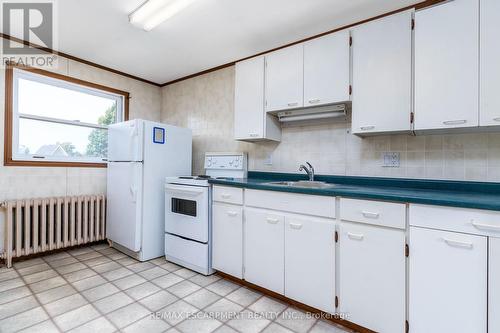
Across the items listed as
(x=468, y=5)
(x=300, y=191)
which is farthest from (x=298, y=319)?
(x=468, y=5)

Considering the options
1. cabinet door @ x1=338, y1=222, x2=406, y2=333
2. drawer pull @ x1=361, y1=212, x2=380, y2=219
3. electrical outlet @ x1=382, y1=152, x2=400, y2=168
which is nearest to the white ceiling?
electrical outlet @ x1=382, y1=152, x2=400, y2=168

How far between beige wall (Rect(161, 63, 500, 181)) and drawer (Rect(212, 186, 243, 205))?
2.30 feet

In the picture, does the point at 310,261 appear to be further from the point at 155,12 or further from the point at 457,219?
the point at 155,12

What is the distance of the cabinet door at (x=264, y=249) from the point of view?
196 cm

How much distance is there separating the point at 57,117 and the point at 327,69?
3.12 metres

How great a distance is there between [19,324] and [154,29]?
101 inches

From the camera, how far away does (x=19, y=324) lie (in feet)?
5.38

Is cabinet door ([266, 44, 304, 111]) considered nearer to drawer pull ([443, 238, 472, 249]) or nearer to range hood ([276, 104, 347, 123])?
range hood ([276, 104, 347, 123])

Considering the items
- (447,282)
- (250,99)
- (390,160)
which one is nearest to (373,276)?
(447,282)

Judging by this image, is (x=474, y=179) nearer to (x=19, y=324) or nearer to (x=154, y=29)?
Result: (x=154, y=29)

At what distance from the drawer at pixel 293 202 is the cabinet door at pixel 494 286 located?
2.56 ft

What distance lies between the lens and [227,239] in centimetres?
231

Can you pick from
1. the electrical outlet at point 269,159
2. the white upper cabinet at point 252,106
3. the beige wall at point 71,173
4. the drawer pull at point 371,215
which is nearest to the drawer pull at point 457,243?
the drawer pull at point 371,215

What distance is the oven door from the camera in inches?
96.0
